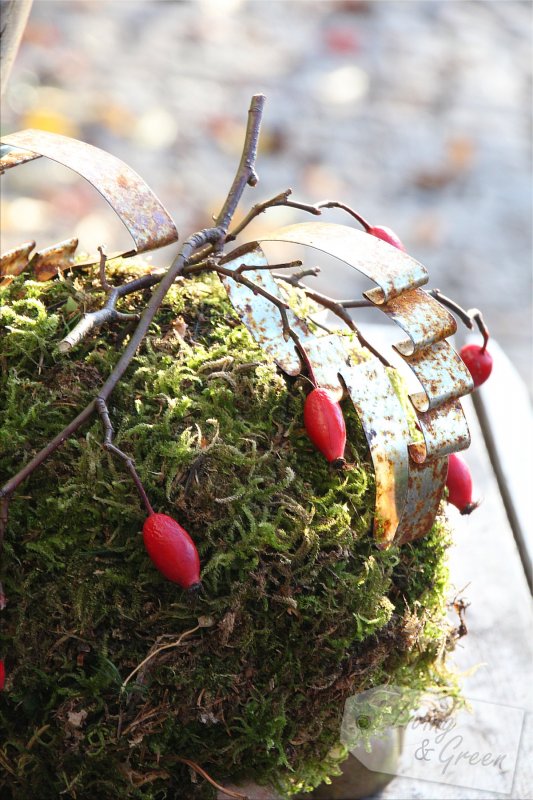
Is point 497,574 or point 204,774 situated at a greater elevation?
point 204,774

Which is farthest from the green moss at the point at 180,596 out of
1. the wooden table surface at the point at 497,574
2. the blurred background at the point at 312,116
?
the blurred background at the point at 312,116

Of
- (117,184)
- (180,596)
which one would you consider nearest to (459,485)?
(180,596)

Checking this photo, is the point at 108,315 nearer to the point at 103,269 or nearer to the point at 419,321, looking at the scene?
the point at 103,269

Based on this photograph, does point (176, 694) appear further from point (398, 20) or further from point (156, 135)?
point (398, 20)

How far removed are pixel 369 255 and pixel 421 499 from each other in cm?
25

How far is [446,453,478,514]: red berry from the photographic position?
105 centimetres

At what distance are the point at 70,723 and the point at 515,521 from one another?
83 centimetres

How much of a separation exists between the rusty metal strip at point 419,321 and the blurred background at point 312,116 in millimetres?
1657

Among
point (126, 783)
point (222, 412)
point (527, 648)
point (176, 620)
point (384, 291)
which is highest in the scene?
point (384, 291)

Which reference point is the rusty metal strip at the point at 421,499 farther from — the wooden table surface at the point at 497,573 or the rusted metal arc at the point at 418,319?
the wooden table surface at the point at 497,573

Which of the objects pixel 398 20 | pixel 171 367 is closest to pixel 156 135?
pixel 398 20

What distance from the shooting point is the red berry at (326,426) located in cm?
91

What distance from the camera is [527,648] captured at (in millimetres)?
1330

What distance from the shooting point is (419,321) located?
3.10 feet
